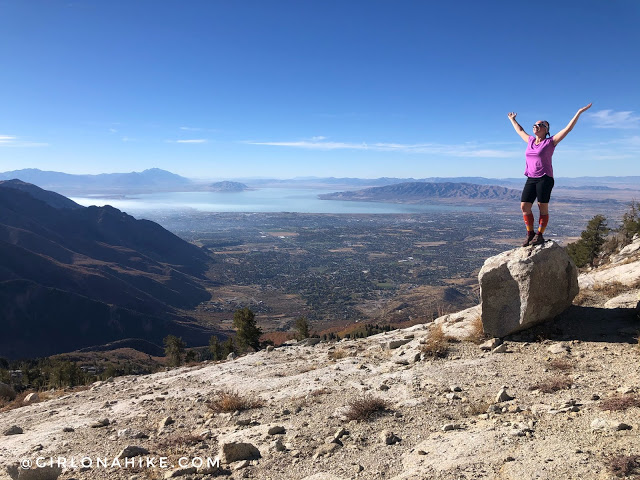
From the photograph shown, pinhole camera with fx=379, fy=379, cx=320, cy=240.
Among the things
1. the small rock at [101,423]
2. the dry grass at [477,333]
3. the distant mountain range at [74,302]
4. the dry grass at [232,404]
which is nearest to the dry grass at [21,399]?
the small rock at [101,423]

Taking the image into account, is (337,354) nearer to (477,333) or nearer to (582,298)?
(477,333)

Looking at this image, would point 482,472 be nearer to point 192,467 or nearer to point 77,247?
point 192,467

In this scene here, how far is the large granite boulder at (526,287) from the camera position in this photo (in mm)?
10023

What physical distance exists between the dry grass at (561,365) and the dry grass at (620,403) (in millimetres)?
1872

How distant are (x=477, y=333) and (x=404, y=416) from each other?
16.7 ft

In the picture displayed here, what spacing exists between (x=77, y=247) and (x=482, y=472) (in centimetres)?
23214

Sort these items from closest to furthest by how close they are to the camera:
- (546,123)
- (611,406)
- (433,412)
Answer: (611,406) < (433,412) < (546,123)

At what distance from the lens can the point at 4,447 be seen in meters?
8.34

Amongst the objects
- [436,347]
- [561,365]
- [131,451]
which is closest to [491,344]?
[436,347]

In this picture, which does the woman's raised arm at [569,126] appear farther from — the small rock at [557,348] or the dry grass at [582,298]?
the dry grass at [582,298]

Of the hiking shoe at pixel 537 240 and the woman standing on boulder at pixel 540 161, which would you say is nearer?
the woman standing on boulder at pixel 540 161

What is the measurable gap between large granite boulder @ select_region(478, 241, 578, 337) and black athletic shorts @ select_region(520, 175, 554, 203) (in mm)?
1698

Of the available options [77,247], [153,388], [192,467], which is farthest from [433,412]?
[77,247]

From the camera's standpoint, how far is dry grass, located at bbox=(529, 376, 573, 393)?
7.32 m
